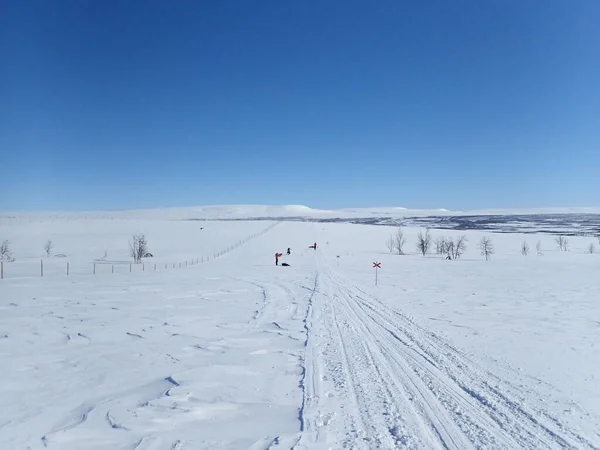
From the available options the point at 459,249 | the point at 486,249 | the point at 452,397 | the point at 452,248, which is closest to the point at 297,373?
the point at 452,397

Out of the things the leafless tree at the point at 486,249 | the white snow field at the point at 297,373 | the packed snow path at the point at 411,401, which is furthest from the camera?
the leafless tree at the point at 486,249

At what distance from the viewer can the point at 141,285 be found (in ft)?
58.3

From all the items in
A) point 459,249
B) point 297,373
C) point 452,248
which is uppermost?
point 452,248

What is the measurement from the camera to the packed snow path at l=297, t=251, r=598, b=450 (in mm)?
4492

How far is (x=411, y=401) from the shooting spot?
18.0 feet

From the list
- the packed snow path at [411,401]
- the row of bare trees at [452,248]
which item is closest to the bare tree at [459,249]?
the row of bare trees at [452,248]

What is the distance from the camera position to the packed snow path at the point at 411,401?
14.7 feet

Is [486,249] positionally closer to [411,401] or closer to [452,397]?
[452,397]

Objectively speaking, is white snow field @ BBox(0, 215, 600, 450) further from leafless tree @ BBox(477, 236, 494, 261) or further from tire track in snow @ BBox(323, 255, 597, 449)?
leafless tree @ BBox(477, 236, 494, 261)

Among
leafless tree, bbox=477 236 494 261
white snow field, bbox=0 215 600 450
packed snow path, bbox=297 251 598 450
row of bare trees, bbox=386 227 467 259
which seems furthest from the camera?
row of bare trees, bbox=386 227 467 259

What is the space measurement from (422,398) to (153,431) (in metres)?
3.77

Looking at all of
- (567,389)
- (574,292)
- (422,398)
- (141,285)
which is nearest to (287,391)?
(422,398)

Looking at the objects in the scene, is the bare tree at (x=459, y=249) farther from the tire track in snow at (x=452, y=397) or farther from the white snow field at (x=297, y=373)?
the tire track in snow at (x=452, y=397)

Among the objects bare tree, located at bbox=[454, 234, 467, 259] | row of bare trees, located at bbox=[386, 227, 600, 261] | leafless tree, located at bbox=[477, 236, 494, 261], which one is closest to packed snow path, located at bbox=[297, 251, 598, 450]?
row of bare trees, located at bbox=[386, 227, 600, 261]
